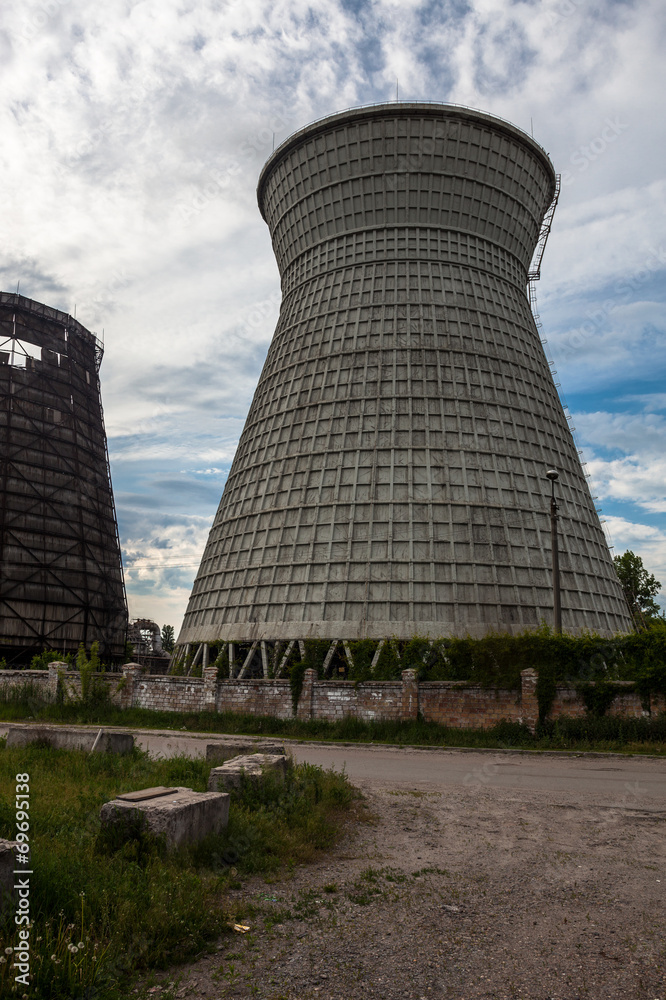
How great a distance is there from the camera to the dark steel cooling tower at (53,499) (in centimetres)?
4934

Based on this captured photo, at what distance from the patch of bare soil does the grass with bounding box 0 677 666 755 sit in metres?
9.65

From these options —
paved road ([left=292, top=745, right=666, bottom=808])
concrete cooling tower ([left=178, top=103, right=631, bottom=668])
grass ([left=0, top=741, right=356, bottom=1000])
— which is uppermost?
concrete cooling tower ([left=178, top=103, right=631, bottom=668])

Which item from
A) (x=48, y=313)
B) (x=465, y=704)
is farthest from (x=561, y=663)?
(x=48, y=313)

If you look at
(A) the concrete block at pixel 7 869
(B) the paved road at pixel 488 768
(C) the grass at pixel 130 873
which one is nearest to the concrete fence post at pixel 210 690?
(B) the paved road at pixel 488 768

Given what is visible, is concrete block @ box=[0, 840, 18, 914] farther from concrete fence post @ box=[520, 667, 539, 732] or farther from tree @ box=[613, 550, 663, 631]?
tree @ box=[613, 550, 663, 631]

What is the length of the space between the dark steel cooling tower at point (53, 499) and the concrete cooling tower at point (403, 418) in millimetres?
20629

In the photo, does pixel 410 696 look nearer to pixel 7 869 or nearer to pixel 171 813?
pixel 171 813

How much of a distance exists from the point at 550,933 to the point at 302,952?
2088 mm

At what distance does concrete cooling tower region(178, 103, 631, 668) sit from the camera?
29422 millimetres

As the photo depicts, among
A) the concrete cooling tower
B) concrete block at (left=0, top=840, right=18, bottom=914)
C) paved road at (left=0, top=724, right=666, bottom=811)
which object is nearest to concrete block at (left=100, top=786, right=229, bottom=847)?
concrete block at (left=0, top=840, right=18, bottom=914)

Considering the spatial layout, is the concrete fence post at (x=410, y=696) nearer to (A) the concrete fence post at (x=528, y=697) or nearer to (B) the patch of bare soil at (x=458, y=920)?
(A) the concrete fence post at (x=528, y=697)

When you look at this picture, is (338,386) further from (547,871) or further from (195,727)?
(547,871)

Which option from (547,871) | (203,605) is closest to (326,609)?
(203,605)

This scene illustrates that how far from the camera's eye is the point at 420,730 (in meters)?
19.5
